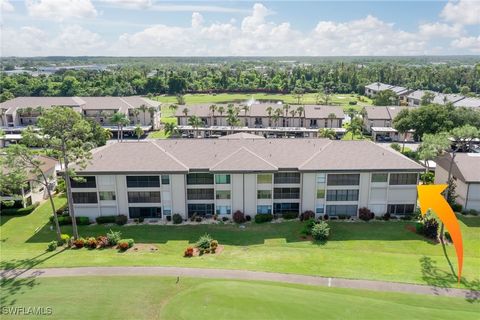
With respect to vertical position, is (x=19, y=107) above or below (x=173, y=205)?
above

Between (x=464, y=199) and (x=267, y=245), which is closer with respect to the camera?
(x=267, y=245)

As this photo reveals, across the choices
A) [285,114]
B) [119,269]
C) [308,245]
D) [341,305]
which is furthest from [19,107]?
[341,305]

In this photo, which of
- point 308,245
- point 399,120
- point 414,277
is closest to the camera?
point 414,277

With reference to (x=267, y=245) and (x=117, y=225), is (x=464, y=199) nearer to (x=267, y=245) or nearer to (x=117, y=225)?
(x=267, y=245)

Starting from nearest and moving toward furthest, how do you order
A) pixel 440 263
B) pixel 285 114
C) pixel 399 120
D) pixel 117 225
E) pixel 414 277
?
pixel 414 277
pixel 440 263
pixel 117 225
pixel 399 120
pixel 285 114

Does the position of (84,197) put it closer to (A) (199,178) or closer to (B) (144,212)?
(B) (144,212)
